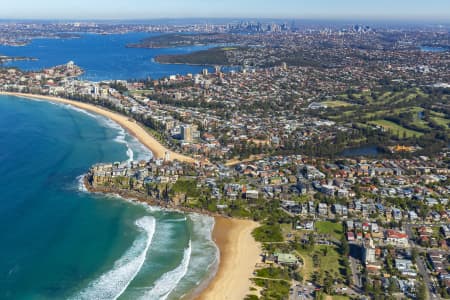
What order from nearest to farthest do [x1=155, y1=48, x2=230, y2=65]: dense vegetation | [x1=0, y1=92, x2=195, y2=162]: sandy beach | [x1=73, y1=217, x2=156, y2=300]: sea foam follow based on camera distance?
[x1=73, y1=217, x2=156, y2=300]: sea foam, [x1=0, y1=92, x2=195, y2=162]: sandy beach, [x1=155, y1=48, x2=230, y2=65]: dense vegetation

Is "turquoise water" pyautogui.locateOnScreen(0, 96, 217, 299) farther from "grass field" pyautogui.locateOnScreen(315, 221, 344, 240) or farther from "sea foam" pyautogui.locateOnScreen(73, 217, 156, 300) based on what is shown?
"grass field" pyautogui.locateOnScreen(315, 221, 344, 240)

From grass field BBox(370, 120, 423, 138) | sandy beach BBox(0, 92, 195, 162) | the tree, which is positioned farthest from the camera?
grass field BBox(370, 120, 423, 138)

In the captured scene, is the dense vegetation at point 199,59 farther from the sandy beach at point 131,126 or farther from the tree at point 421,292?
the tree at point 421,292

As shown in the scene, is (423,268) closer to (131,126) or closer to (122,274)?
(122,274)

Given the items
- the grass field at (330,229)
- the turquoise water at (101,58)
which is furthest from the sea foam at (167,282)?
the turquoise water at (101,58)

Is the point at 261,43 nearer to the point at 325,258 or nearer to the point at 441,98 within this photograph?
the point at 441,98

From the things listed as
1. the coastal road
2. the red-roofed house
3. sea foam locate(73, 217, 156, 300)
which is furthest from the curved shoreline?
the coastal road
